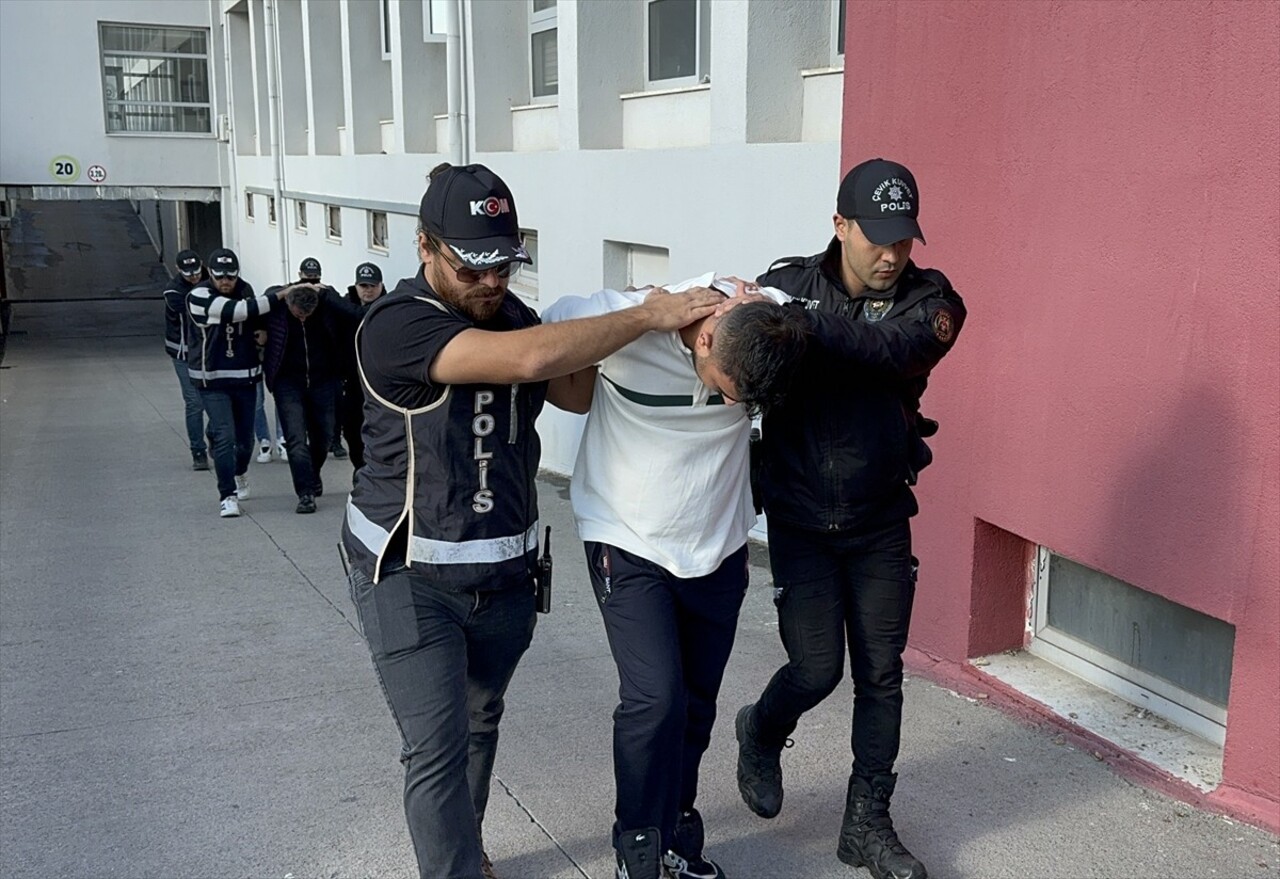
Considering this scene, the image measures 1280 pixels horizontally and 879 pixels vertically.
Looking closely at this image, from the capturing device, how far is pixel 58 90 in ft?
75.9

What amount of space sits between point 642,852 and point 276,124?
19.8m

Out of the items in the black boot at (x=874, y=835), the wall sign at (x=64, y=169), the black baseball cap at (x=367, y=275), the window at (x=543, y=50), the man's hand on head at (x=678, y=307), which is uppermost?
→ the window at (x=543, y=50)

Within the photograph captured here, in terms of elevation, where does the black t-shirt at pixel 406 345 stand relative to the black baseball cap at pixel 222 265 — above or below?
above

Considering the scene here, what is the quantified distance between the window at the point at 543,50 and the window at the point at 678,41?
181 centimetres

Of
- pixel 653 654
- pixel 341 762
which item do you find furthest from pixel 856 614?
pixel 341 762

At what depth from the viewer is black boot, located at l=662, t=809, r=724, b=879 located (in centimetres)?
350

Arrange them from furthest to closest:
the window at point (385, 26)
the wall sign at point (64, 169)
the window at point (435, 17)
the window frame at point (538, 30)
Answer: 1. the wall sign at point (64, 169)
2. the window at point (385, 26)
3. the window at point (435, 17)
4. the window frame at point (538, 30)

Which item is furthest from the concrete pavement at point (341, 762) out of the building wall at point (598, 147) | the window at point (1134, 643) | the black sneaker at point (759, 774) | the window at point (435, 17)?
the window at point (435, 17)

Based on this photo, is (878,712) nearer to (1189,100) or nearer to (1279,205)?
(1279,205)

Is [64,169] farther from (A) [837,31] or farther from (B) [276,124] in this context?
(A) [837,31]

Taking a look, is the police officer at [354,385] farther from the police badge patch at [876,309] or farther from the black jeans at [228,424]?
the police badge patch at [876,309]

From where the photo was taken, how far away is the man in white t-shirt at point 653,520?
10.4ft

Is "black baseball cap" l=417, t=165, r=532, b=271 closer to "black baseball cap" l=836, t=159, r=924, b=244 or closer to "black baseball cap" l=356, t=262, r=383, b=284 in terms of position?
"black baseball cap" l=836, t=159, r=924, b=244

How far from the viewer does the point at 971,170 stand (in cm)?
491
